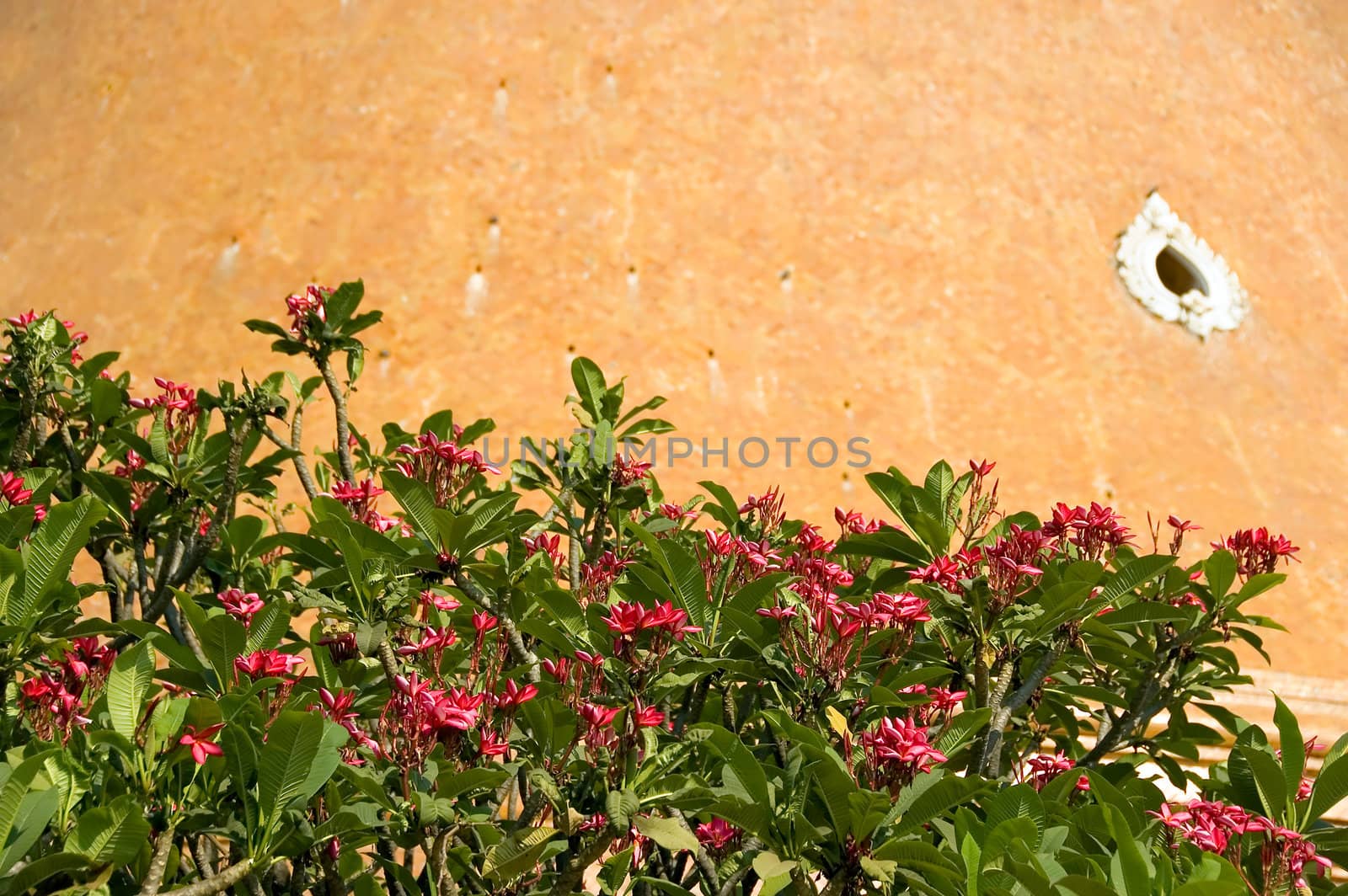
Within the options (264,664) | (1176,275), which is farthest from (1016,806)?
(1176,275)

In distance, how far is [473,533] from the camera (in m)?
2.00

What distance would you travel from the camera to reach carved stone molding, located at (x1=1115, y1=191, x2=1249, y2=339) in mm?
7023

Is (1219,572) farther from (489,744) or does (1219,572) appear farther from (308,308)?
(308,308)

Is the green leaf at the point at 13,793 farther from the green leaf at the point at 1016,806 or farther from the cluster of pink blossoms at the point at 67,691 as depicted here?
the green leaf at the point at 1016,806

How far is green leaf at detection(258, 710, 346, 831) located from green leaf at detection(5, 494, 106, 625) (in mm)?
529

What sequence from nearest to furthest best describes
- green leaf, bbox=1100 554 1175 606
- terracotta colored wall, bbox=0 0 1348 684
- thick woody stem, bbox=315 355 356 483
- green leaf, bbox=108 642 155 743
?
green leaf, bbox=108 642 155 743 → green leaf, bbox=1100 554 1175 606 → thick woody stem, bbox=315 355 356 483 → terracotta colored wall, bbox=0 0 1348 684

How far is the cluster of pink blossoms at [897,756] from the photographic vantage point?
160 centimetres

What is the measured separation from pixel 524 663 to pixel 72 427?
166 centimetres

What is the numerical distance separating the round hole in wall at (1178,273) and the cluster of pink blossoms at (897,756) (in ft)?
20.9

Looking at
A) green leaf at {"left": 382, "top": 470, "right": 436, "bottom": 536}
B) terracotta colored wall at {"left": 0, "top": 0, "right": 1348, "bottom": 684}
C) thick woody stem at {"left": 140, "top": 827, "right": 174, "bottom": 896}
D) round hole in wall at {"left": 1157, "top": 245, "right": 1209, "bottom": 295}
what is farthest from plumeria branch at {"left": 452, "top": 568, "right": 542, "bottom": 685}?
round hole in wall at {"left": 1157, "top": 245, "right": 1209, "bottom": 295}

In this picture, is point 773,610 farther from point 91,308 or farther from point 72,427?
point 91,308

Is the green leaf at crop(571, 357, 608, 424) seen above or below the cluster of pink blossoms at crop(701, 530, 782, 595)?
above

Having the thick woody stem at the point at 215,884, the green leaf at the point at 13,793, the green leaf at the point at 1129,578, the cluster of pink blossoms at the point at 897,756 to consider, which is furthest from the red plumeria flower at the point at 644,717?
the green leaf at the point at 1129,578

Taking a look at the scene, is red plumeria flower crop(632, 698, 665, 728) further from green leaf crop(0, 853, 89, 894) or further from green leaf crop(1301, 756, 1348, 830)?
green leaf crop(1301, 756, 1348, 830)
